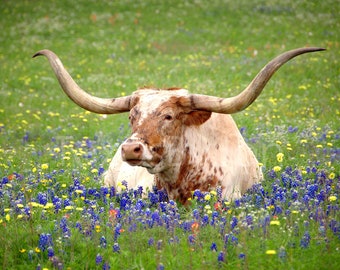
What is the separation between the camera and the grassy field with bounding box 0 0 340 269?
17.0 ft

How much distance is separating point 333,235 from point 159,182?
2662 millimetres

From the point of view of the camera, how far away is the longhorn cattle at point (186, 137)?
6.32m

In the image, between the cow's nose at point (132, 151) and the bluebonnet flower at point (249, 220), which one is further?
the cow's nose at point (132, 151)

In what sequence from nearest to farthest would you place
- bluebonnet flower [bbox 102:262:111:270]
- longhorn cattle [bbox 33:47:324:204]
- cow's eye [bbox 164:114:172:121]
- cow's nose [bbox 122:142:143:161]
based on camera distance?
bluebonnet flower [bbox 102:262:111:270] < cow's nose [bbox 122:142:143:161] < longhorn cattle [bbox 33:47:324:204] < cow's eye [bbox 164:114:172:121]

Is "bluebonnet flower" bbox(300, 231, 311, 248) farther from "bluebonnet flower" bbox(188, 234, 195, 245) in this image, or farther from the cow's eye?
the cow's eye

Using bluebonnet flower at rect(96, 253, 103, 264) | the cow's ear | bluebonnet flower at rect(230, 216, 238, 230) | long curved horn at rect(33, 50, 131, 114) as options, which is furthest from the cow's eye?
bluebonnet flower at rect(96, 253, 103, 264)

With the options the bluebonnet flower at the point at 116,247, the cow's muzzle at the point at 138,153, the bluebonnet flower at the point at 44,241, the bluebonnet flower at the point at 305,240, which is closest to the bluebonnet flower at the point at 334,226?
the bluebonnet flower at the point at 305,240

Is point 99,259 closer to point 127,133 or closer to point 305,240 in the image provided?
point 305,240

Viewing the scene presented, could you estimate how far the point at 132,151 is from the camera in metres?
6.05

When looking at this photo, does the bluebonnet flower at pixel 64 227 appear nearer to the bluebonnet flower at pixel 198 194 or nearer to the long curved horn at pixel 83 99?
the bluebonnet flower at pixel 198 194

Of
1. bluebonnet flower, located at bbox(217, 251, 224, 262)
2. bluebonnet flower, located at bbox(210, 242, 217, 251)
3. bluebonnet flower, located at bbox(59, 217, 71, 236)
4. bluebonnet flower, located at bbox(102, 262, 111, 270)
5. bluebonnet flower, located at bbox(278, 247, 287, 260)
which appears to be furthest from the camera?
bluebonnet flower, located at bbox(59, 217, 71, 236)

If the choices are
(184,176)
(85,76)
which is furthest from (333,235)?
(85,76)

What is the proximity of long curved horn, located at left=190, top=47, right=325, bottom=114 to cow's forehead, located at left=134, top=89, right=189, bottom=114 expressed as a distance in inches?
10.2

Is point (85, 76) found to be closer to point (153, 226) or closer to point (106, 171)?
point (106, 171)
